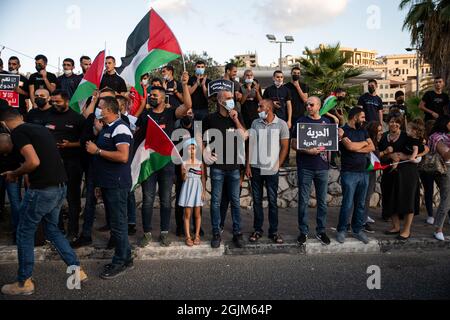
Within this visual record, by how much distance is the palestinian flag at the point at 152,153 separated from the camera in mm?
5657

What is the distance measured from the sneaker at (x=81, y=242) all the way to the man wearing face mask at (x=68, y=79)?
3.83 m

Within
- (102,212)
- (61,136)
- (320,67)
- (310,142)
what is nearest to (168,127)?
(61,136)

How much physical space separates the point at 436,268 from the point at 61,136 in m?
5.04

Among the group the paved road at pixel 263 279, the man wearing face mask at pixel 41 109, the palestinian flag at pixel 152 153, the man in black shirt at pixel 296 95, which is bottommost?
the paved road at pixel 263 279

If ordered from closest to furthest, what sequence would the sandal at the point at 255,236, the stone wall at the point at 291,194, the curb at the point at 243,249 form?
1. the curb at the point at 243,249
2. the sandal at the point at 255,236
3. the stone wall at the point at 291,194

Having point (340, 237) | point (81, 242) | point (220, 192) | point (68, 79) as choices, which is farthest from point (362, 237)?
point (68, 79)

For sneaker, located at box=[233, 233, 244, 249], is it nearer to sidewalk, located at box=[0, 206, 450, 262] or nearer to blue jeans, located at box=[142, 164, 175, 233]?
sidewalk, located at box=[0, 206, 450, 262]

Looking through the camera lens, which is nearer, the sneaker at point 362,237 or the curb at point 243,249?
the curb at point 243,249

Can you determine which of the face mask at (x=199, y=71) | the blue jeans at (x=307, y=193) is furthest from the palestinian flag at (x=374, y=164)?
the face mask at (x=199, y=71)

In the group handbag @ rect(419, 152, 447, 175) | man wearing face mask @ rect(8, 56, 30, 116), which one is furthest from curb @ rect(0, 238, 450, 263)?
man wearing face mask @ rect(8, 56, 30, 116)

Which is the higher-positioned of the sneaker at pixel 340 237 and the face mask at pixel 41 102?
the face mask at pixel 41 102

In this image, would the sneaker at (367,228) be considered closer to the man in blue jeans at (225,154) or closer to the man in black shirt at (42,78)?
the man in blue jeans at (225,154)

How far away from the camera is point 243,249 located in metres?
5.83

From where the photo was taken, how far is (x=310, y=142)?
593cm
